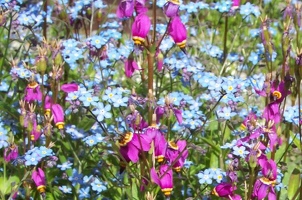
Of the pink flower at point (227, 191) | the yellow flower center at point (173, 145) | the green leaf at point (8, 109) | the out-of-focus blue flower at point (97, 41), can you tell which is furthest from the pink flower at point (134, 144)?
the out-of-focus blue flower at point (97, 41)

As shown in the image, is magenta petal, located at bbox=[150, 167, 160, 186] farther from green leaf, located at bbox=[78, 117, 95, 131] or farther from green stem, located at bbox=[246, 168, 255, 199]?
green leaf, located at bbox=[78, 117, 95, 131]

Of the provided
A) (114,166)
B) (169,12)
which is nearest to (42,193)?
(114,166)

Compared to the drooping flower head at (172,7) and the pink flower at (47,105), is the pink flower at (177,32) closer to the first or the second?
the drooping flower head at (172,7)

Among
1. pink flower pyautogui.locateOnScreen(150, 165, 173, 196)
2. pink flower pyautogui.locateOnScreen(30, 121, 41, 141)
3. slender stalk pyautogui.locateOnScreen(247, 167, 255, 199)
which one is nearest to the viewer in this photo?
slender stalk pyautogui.locateOnScreen(247, 167, 255, 199)

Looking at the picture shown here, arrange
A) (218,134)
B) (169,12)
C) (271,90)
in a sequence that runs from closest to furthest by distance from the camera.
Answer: (169,12) → (271,90) → (218,134)

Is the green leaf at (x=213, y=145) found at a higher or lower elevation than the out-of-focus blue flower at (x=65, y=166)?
higher

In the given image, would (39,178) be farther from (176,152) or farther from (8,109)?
(176,152)

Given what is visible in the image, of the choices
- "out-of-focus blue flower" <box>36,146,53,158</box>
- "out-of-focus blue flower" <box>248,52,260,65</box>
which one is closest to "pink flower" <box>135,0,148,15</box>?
"out-of-focus blue flower" <box>36,146,53,158</box>

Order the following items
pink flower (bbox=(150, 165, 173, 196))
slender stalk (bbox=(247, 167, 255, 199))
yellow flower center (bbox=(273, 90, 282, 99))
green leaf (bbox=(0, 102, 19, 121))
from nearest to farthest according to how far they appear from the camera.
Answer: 1. slender stalk (bbox=(247, 167, 255, 199))
2. pink flower (bbox=(150, 165, 173, 196))
3. yellow flower center (bbox=(273, 90, 282, 99))
4. green leaf (bbox=(0, 102, 19, 121))

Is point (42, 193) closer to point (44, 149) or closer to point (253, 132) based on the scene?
point (44, 149)
